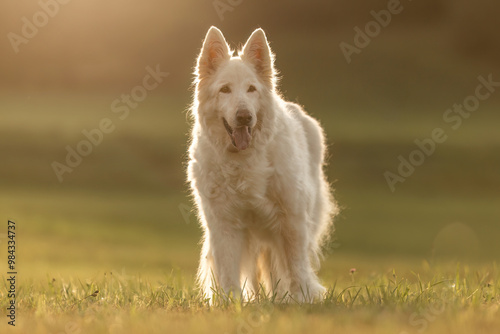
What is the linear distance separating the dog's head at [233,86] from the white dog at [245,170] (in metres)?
0.01

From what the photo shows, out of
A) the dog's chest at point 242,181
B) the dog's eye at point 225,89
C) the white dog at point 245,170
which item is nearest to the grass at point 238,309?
the white dog at point 245,170

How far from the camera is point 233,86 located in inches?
Result: 261

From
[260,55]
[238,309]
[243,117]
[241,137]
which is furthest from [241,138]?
[238,309]

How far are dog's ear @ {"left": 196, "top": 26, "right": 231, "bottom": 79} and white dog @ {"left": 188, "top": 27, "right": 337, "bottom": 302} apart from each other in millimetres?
10

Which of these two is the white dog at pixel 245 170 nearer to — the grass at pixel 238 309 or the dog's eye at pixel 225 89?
the dog's eye at pixel 225 89

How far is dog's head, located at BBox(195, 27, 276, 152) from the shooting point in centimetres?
651

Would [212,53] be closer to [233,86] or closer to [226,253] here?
[233,86]

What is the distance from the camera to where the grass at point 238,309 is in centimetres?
462

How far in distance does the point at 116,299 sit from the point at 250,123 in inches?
90.9

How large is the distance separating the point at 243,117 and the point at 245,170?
586 mm

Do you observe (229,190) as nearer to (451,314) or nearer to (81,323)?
(81,323)

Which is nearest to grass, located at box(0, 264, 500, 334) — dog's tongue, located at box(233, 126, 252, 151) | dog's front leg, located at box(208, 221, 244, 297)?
dog's front leg, located at box(208, 221, 244, 297)

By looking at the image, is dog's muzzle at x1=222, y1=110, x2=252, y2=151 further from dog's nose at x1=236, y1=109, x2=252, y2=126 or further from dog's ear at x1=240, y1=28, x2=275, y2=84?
dog's ear at x1=240, y1=28, x2=275, y2=84

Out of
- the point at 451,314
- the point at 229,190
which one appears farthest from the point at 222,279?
the point at 451,314
